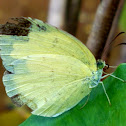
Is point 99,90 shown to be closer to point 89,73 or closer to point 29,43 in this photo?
point 89,73

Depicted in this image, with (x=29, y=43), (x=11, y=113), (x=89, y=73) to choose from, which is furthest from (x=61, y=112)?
(x=11, y=113)

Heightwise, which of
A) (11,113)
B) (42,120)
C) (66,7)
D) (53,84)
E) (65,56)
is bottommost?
(11,113)

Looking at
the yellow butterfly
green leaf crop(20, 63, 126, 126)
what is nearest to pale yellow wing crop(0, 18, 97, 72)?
the yellow butterfly

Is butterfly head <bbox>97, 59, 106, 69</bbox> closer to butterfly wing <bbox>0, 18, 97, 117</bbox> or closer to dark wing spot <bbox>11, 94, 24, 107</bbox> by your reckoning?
butterfly wing <bbox>0, 18, 97, 117</bbox>

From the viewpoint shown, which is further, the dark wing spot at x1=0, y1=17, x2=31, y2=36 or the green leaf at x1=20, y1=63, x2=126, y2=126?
the dark wing spot at x1=0, y1=17, x2=31, y2=36

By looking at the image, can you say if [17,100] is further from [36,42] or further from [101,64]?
[101,64]

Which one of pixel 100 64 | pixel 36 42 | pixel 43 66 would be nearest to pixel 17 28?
pixel 36 42

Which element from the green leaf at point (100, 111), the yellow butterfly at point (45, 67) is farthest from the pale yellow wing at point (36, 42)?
the green leaf at point (100, 111)
